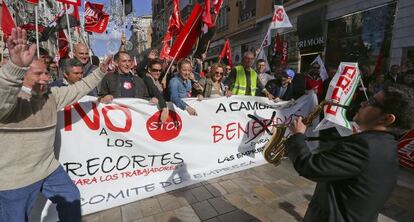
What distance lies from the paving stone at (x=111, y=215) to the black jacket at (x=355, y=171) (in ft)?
7.95

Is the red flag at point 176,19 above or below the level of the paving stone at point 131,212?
above

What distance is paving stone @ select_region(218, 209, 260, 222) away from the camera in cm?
302

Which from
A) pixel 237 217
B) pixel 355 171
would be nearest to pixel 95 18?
pixel 237 217

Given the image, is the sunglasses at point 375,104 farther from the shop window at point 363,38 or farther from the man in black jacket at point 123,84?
the shop window at point 363,38

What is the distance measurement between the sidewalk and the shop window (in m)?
7.26

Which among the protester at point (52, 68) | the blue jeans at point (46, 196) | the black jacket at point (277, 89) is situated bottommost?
the blue jeans at point (46, 196)

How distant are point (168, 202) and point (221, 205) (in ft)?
2.32

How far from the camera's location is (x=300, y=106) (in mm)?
5078

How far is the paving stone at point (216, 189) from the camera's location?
362cm

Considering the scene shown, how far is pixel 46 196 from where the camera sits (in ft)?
7.31

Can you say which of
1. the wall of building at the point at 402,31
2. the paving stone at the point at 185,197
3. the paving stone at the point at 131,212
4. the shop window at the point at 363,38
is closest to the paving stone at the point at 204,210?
the paving stone at the point at 185,197

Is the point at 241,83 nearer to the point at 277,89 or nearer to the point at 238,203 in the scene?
the point at 277,89

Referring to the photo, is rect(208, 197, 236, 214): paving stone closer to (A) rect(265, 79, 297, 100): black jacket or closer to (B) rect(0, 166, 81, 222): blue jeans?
(B) rect(0, 166, 81, 222): blue jeans

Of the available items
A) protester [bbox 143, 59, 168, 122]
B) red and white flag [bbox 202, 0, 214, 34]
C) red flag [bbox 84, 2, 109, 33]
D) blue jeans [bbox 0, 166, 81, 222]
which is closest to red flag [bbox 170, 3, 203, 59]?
red and white flag [bbox 202, 0, 214, 34]
